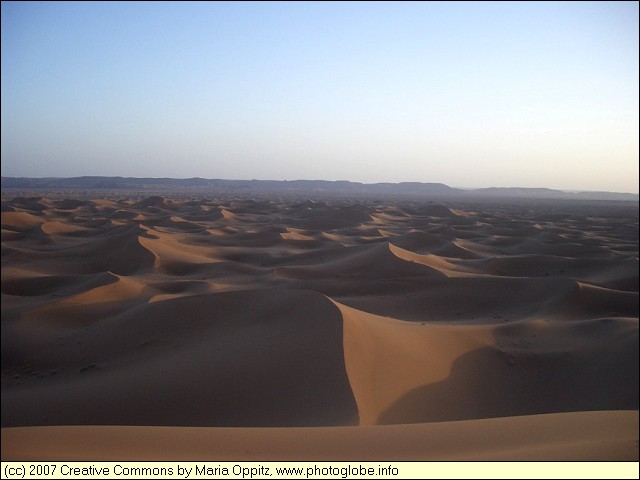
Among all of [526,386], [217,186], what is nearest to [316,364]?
[526,386]

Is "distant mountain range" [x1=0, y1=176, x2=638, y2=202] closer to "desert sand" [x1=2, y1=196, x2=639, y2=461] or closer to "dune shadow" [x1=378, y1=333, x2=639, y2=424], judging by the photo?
"desert sand" [x1=2, y1=196, x2=639, y2=461]

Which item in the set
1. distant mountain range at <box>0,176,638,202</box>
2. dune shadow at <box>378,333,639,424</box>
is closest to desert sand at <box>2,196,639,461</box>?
dune shadow at <box>378,333,639,424</box>

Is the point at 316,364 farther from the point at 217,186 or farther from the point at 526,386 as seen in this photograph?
the point at 217,186

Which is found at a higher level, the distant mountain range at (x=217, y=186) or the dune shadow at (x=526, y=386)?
the distant mountain range at (x=217, y=186)

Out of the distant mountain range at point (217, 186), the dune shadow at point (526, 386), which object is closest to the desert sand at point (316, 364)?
the dune shadow at point (526, 386)

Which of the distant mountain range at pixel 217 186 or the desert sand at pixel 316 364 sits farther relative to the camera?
the distant mountain range at pixel 217 186

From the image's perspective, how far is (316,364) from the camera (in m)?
5.70

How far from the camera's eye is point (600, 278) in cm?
1289

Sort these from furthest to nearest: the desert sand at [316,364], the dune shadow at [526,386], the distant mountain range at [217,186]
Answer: the distant mountain range at [217,186]
the dune shadow at [526,386]
the desert sand at [316,364]

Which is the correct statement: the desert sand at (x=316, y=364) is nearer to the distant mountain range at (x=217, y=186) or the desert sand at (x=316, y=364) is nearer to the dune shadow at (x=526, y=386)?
the dune shadow at (x=526, y=386)

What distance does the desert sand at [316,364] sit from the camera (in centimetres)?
320

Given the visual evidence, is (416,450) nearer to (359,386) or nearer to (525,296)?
(359,386)

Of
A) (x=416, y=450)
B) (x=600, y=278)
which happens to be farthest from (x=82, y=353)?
(x=600, y=278)

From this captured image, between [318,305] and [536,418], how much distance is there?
4148 mm
